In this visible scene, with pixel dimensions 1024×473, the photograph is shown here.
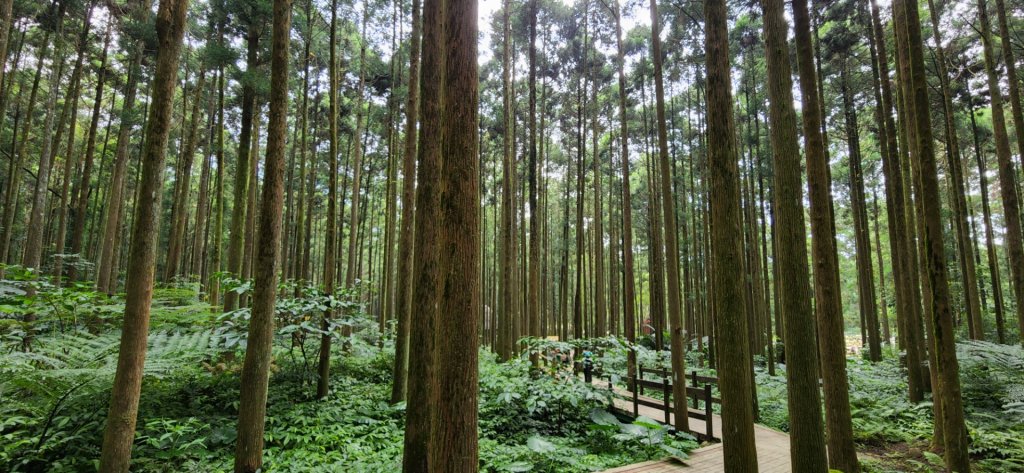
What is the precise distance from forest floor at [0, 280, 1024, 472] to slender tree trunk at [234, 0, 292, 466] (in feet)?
1.96

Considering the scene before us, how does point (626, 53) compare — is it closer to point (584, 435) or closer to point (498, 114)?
point (498, 114)

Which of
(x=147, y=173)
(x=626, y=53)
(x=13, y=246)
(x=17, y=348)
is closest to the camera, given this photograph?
(x=147, y=173)

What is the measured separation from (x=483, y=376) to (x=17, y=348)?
7.53m

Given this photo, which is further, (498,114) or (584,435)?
(498,114)

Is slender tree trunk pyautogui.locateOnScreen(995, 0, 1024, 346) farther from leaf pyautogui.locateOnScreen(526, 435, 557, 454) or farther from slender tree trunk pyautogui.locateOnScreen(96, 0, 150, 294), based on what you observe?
slender tree trunk pyautogui.locateOnScreen(96, 0, 150, 294)

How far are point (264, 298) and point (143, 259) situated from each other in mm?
1133

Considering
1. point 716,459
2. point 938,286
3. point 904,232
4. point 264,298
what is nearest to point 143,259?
point 264,298

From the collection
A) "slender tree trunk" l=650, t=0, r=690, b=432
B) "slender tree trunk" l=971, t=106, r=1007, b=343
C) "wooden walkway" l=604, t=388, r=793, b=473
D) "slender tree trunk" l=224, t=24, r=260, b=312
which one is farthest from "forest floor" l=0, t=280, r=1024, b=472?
"slender tree trunk" l=971, t=106, r=1007, b=343

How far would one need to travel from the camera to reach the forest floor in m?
4.67

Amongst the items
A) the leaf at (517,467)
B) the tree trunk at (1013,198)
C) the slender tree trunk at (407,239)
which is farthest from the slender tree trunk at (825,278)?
the tree trunk at (1013,198)

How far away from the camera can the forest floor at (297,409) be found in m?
4.67

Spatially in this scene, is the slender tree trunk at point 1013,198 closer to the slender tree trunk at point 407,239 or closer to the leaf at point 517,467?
the leaf at point 517,467

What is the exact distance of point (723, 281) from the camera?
3.79m

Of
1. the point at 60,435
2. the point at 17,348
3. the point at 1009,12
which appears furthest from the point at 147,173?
the point at 1009,12
